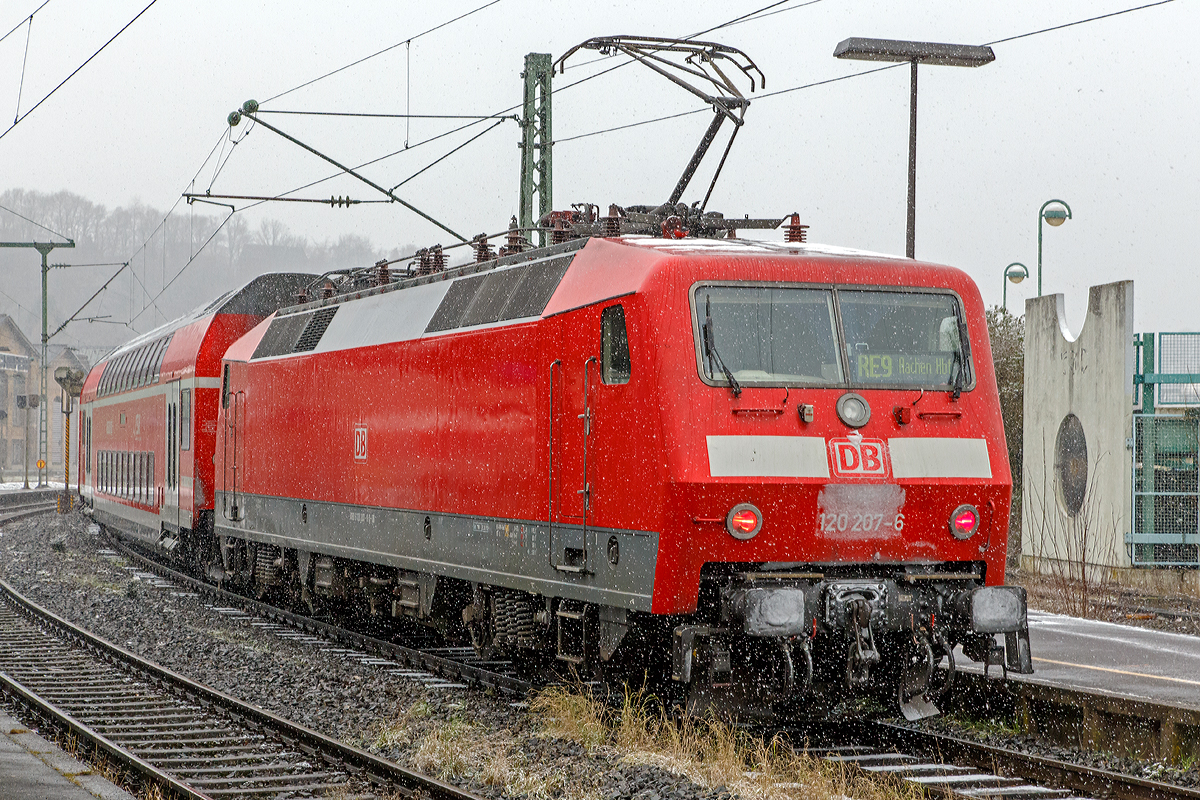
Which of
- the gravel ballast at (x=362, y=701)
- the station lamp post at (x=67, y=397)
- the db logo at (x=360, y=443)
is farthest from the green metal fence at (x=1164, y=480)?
the station lamp post at (x=67, y=397)

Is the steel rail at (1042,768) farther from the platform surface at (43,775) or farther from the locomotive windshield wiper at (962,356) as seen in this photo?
the platform surface at (43,775)

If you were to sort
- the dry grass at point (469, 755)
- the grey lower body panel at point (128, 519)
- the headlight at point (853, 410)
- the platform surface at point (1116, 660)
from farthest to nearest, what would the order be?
the grey lower body panel at point (128, 519) → the platform surface at point (1116, 660) → the headlight at point (853, 410) → the dry grass at point (469, 755)

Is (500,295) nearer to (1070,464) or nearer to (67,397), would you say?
(1070,464)

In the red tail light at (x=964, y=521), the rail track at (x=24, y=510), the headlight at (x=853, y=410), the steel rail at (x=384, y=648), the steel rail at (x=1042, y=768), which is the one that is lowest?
the rail track at (x=24, y=510)

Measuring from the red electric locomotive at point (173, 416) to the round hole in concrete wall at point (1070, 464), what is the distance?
11.3 m

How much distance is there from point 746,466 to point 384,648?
21.3ft

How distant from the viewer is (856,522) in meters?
8.77

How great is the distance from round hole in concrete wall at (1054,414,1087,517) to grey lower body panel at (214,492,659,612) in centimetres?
1107

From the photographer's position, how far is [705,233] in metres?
11.1

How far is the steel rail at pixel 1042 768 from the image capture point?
7.78m

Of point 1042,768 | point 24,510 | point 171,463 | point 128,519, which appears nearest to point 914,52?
point 1042,768

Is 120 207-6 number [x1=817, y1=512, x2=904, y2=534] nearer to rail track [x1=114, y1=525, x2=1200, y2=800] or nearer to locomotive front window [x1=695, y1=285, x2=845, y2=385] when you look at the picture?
locomotive front window [x1=695, y1=285, x2=845, y2=385]

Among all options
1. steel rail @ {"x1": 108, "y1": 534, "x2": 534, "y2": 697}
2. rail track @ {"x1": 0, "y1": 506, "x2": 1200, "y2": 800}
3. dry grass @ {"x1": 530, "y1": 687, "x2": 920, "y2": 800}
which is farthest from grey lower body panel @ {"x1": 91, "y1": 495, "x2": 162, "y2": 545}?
dry grass @ {"x1": 530, "y1": 687, "x2": 920, "y2": 800}

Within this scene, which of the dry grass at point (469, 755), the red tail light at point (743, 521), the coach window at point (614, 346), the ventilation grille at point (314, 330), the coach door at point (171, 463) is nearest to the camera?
the dry grass at point (469, 755)
